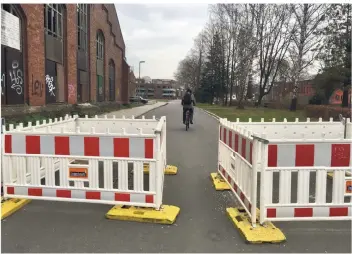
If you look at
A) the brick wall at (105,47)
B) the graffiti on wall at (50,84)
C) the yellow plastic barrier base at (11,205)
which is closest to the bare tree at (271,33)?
the brick wall at (105,47)

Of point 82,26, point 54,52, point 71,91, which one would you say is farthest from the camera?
point 82,26

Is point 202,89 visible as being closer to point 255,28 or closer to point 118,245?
point 255,28

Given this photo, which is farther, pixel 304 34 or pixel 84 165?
pixel 304 34

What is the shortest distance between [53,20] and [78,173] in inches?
685

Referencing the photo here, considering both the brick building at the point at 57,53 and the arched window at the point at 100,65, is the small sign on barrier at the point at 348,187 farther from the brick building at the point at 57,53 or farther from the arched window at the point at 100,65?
the arched window at the point at 100,65

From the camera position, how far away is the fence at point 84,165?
448 cm

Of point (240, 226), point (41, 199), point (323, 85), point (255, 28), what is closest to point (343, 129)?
point (240, 226)

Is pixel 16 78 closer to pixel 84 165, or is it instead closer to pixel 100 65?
pixel 84 165

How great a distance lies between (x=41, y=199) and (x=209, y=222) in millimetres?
2406

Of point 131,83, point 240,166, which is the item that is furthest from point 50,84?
point 131,83

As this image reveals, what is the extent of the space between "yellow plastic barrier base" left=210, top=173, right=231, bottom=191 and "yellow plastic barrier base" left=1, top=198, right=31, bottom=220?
119 inches

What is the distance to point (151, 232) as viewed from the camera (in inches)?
154

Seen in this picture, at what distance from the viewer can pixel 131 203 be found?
451 cm

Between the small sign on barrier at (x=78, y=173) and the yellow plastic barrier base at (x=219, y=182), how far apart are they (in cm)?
225
